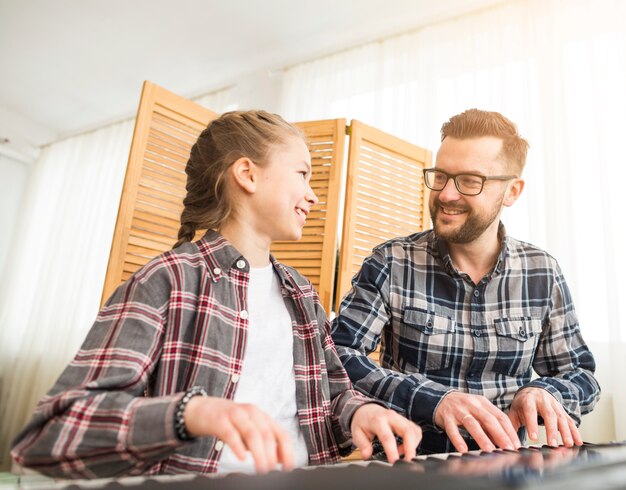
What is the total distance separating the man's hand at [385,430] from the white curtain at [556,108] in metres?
1.84

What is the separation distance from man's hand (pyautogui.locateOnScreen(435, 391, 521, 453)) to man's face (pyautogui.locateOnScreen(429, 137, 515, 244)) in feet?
1.76

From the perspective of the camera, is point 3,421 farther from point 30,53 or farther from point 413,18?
point 413,18

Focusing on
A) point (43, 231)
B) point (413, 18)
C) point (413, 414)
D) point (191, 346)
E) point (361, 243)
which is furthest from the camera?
point (43, 231)

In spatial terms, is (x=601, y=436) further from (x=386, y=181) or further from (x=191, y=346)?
(x=191, y=346)

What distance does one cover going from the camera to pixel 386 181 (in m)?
2.73

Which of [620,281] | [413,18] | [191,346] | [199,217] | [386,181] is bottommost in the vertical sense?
[191,346]

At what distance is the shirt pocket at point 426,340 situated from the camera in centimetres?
118

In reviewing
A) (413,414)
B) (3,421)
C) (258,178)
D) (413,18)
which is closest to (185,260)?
(258,178)

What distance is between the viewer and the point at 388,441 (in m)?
0.65

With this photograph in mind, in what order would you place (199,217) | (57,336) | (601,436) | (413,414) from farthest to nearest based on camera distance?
1. (57,336)
2. (601,436)
3. (199,217)
4. (413,414)

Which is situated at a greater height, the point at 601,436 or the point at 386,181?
the point at 386,181

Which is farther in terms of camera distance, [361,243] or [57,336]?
[57,336]

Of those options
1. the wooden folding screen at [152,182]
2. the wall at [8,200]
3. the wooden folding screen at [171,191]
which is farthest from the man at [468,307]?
the wall at [8,200]

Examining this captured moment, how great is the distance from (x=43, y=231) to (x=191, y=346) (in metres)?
4.87
